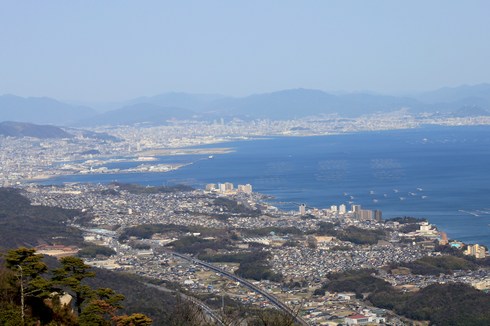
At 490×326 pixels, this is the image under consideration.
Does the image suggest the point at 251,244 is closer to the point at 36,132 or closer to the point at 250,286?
the point at 250,286

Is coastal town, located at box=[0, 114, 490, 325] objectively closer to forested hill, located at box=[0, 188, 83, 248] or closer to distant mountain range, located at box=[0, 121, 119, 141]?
forested hill, located at box=[0, 188, 83, 248]

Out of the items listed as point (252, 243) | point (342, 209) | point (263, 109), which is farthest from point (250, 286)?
point (263, 109)

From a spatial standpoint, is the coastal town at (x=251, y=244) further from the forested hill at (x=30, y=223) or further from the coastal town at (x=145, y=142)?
the coastal town at (x=145, y=142)

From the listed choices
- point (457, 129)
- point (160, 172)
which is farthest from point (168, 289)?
Answer: point (457, 129)

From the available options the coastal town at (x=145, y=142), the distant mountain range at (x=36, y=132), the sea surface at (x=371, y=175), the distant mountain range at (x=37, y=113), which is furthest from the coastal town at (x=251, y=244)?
the distant mountain range at (x=37, y=113)

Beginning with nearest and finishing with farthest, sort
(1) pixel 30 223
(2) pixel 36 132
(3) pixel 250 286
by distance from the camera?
A: (3) pixel 250 286 → (1) pixel 30 223 → (2) pixel 36 132

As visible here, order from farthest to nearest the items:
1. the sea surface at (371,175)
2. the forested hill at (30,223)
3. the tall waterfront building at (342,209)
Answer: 1. the sea surface at (371,175)
2. the tall waterfront building at (342,209)
3. the forested hill at (30,223)
